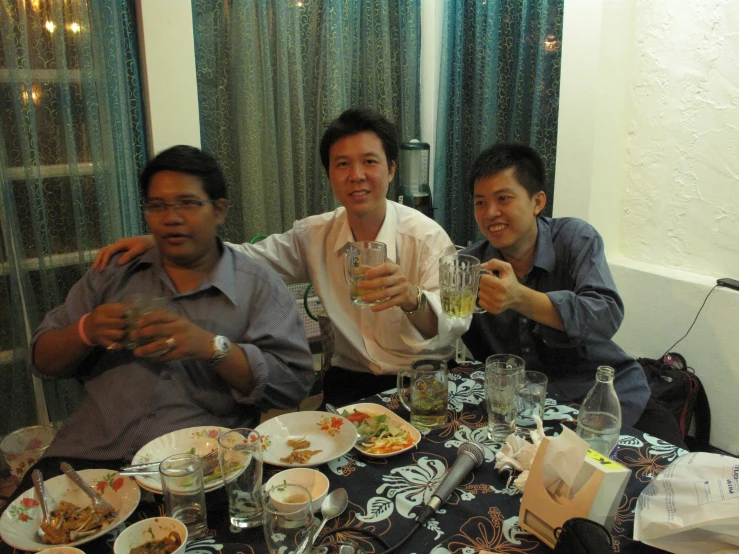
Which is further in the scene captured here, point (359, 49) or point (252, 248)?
point (359, 49)

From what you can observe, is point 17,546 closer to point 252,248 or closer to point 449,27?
point 252,248

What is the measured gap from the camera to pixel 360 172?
6.53 ft

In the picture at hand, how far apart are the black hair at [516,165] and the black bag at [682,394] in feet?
4.26

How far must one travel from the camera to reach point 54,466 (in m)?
1.35

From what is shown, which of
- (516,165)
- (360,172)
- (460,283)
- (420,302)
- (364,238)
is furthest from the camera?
(364,238)

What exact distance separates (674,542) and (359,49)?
9.43 ft

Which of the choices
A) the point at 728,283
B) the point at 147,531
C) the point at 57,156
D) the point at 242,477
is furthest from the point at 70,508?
the point at 728,283

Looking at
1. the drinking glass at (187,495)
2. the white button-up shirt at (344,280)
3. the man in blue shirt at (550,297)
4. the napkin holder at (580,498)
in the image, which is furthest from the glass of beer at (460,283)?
the drinking glass at (187,495)

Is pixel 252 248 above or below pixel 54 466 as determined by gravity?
above

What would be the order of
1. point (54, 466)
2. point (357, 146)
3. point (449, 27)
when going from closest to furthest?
point (54, 466) < point (357, 146) < point (449, 27)

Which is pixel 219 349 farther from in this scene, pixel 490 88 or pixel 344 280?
pixel 490 88

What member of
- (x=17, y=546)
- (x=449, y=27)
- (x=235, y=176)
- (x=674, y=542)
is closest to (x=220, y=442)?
(x=17, y=546)

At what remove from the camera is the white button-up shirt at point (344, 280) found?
2.01 m

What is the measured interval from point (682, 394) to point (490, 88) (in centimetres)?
185
